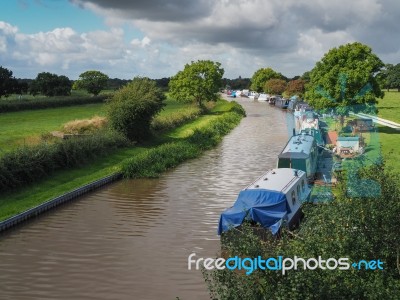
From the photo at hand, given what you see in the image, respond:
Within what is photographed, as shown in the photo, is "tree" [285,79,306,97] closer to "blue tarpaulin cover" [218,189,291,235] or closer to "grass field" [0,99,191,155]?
"grass field" [0,99,191,155]

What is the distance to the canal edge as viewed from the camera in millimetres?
23062

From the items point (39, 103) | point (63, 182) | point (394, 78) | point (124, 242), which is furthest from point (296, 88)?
point (124, 242)

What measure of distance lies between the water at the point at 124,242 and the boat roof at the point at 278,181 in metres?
3.12

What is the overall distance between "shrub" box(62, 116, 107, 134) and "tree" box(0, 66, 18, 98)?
213ft

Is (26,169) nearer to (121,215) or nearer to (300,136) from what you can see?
(121,215)

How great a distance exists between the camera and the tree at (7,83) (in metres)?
104

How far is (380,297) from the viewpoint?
8.66 m

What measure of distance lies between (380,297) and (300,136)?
27.1 m

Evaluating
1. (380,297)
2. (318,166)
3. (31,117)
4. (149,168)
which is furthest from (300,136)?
(31,117)

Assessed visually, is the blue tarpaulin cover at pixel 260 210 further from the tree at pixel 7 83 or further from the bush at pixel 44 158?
the tree at pixel 7 83

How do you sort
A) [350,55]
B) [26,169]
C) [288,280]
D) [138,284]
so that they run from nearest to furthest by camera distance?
[288,280] → [138,284] → [26,169] → [350,55]

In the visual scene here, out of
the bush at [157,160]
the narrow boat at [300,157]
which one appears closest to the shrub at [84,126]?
the bush at [157,160]

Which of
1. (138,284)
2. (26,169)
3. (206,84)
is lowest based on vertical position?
(138,284)

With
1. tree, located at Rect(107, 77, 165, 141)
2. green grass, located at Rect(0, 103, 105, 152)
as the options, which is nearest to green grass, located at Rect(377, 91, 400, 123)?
tree, located at Rect(107, 77, 165, 141)
